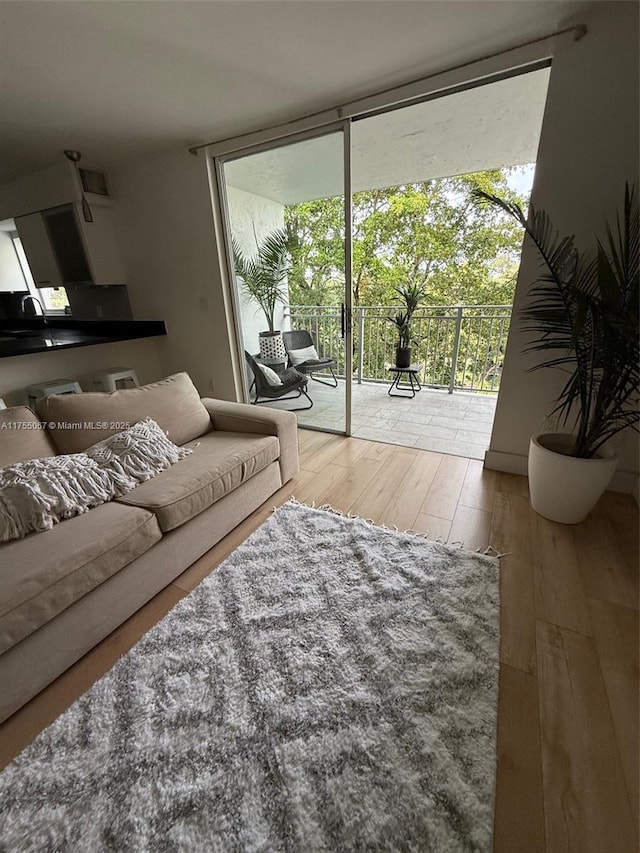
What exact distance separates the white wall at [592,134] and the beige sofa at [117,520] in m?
1.93

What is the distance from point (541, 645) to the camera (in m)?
1.23

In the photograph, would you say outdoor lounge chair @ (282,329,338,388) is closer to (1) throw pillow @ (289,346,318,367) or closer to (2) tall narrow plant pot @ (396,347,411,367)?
(1) throw pillow @ (289,346,318,367)

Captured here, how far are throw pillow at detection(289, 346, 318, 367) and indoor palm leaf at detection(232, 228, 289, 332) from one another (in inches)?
20.7

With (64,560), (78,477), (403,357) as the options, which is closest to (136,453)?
(78,477)

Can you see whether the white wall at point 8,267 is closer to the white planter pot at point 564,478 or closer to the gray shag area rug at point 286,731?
the gray shag area rug at point 286,731

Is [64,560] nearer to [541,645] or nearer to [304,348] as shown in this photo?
[541,645]

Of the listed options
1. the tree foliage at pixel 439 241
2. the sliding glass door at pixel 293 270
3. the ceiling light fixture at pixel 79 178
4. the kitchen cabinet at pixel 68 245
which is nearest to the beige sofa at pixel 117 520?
the sliding glass door at pixel 293 270

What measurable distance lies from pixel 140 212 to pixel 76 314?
134cm

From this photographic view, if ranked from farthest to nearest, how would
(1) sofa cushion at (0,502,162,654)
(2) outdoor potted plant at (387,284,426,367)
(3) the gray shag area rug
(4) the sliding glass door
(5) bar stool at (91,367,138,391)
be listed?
(2) outdoor potted plant at (387,284,426,367) < (5) bar stool at (91,367,138,391) < (4) the sliding glass door < (1) sofa cushion at (0,502,162,654) < (3) the gray shag area rug

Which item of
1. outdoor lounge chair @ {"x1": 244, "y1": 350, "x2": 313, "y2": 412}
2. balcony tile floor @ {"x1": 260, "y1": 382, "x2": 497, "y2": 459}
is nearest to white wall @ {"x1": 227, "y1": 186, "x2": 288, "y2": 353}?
outdoor lounge chair @ {"x1": 244, "y1": 350, "x2": 313, "y2": 412}

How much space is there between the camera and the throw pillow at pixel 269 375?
3355 millimetres

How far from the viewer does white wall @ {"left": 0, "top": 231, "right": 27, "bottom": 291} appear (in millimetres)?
3564

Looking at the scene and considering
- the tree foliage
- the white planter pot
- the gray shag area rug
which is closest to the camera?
the gray shag area rug

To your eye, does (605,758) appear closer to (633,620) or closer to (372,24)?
(633,620)
